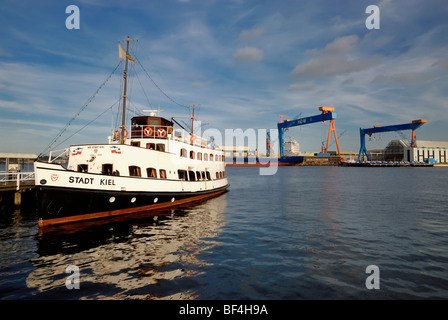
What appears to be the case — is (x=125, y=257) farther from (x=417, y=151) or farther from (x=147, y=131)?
(x=417, y=151)

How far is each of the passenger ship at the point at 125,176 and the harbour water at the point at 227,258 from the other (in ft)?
4.28

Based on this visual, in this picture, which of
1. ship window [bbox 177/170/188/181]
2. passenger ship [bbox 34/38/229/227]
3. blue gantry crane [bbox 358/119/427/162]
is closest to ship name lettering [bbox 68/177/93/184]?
passenger ship [bbox 34/38/229/227]

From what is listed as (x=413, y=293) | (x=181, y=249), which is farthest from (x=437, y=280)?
(x=181, y=249)

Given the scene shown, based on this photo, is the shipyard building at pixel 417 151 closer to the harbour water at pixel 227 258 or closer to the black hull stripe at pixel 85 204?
the harbour water at pixel 227 258

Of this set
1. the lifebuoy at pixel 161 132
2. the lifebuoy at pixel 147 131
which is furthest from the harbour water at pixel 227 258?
the lifebuoy at pixel 161 132

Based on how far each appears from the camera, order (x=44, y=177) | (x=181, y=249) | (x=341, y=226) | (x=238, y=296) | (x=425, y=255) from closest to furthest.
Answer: (x=238, y=296) → (x=425, y=255) → (x=181, y=249) → (x=44, y=177) → (x=341, y=226)

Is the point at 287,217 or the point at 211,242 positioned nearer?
the point at 211,242

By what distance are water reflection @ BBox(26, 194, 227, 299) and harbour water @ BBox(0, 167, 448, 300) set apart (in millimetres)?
44

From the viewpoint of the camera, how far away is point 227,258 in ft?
35.7

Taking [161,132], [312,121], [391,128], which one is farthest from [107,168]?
[391,128]

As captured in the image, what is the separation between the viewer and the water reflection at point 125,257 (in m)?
8.04

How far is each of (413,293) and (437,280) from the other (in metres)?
1.72

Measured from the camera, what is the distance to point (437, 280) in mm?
8734

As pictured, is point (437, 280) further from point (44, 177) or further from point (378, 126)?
point (378, 126)
